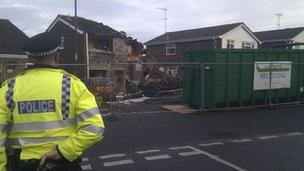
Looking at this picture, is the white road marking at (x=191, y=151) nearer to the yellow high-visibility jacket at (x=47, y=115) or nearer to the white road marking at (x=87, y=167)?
the white road marking at (x=87, y=167)

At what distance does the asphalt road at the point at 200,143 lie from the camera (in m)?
8.47

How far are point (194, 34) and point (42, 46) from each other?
168 ft

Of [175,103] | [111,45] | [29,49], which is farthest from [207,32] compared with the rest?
[29,49]

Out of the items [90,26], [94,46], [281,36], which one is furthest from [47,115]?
Result: [281,36]

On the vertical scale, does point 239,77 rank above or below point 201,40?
below

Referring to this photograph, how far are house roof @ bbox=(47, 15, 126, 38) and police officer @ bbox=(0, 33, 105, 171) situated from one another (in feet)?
131

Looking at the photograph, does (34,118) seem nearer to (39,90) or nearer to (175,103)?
(39,90)

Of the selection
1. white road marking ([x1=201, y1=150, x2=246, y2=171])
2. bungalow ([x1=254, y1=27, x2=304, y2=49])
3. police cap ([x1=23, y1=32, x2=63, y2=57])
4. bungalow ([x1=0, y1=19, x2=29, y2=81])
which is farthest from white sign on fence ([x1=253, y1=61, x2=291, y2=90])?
bungalow ([x1=254, y1=27, x2=304, y2=49])

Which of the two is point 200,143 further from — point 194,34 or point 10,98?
point 194,34

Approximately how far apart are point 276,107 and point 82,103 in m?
14.3

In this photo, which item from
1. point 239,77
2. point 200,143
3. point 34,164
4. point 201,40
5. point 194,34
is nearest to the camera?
point 34,164

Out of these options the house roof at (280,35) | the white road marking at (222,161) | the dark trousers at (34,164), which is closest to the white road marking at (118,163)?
the white road marking at (222,161)

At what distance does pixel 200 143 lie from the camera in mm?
10383

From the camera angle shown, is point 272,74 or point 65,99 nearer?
point 65,99
